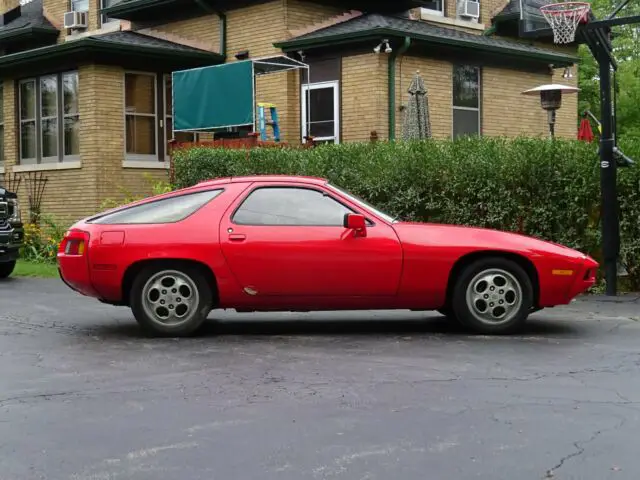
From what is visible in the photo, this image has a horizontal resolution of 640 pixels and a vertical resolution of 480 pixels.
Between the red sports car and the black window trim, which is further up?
the black window trim

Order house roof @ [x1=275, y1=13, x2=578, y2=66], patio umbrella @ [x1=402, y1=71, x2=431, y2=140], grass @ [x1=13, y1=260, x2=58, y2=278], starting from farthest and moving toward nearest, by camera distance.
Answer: house roof @ [x1=275, y1=13, x2=578, y2=66]
patio umbrella @ [x1=402, y1=71, x2=431, y2=140]
grass @ [x1=13, y1=260, x2=58, y2=278]

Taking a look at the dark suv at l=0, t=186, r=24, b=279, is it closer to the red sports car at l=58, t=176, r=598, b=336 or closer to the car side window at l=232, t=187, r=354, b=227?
the red sports car at l=58, t=176, r=598, b=336

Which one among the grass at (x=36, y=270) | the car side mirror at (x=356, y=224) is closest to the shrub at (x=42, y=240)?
the grass at (x=36, y=270)

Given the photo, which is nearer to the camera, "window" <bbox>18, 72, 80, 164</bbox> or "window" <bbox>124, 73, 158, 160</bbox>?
"window" <bbox>124, 73, 158, 160</bbox>

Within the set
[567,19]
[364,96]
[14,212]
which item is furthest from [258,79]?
[567,19]

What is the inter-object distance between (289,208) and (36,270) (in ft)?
28.9

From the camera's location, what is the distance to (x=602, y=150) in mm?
11156

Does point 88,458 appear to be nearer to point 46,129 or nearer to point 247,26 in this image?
point 247,26

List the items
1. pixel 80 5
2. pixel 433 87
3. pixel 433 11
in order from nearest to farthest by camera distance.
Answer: pixel 433 87
pixel 433 11
pixel 80 5

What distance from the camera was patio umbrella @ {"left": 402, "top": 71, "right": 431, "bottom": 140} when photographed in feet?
54.3

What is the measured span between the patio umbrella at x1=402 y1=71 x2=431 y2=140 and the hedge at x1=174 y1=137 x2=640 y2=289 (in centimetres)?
365

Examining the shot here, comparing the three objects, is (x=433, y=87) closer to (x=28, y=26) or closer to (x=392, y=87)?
(x=392, y=87)

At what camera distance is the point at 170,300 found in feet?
26.6

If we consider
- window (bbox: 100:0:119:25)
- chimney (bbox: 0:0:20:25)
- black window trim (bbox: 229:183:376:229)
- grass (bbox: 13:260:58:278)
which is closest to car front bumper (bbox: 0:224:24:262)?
grass (bbox: 13:260:58:278)
